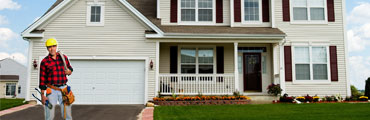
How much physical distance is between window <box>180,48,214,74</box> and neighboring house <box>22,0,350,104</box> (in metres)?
0.05

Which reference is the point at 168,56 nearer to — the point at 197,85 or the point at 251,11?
the point at 197,85

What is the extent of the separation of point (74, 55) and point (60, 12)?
195cm

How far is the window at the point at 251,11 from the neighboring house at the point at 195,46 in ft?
0.16

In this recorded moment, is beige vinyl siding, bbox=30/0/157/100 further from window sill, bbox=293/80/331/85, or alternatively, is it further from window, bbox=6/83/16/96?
window, bbox=6/83/16/96

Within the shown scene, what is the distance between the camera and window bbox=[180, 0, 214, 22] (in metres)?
13.7

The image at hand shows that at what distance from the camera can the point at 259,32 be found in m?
12.5

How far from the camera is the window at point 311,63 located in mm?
13180

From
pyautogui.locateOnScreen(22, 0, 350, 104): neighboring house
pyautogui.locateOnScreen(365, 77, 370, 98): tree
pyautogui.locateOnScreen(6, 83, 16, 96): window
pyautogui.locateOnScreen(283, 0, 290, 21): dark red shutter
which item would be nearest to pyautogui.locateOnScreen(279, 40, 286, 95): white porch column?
pyautogui.locateOnScreen(22, 0, 350, 104): neighboring house

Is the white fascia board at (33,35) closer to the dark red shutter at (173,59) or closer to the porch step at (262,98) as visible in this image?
the dark red shutter at (173,59)

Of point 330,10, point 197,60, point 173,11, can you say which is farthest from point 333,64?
point 173,11

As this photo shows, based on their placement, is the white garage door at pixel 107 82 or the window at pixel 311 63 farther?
the window at pixel 311 63

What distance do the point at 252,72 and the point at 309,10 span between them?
3.97 meters

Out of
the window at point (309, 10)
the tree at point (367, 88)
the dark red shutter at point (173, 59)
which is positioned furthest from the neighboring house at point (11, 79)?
the tree at point (367, 88)

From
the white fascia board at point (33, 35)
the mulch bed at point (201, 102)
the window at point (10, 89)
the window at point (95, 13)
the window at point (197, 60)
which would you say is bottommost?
the window at point (10, 89)
